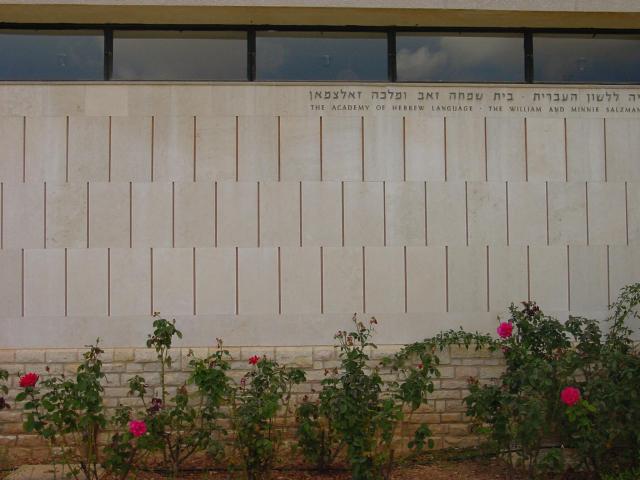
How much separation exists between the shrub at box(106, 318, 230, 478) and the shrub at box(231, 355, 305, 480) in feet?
0.64

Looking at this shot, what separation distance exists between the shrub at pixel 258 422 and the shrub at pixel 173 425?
0.20 metres

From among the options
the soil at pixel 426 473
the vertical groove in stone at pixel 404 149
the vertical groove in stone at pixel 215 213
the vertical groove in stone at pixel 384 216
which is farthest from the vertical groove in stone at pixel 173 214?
the vertical groove in stone at pixel 404 149

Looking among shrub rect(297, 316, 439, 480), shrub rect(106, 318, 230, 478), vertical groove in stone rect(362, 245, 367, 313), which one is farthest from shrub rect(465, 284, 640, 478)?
shrub rect(106, 318, 230, 478)

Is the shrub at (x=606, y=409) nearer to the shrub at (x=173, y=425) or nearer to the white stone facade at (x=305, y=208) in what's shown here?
the white stone facade at (x=305, y=208)

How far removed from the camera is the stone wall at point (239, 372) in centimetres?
684

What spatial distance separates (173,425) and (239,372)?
0.99m

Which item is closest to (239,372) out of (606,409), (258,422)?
(258,422)

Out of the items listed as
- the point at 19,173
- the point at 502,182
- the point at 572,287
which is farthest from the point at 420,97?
the point at 19,173

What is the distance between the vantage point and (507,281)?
7.11 meters

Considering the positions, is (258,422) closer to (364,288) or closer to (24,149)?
(364,288)

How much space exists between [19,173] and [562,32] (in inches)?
247

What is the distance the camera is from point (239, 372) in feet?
22.7

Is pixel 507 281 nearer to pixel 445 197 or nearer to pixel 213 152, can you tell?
pixel 445 197

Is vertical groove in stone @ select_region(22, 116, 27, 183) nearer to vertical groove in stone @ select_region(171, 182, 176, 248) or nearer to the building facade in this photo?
the building facade
